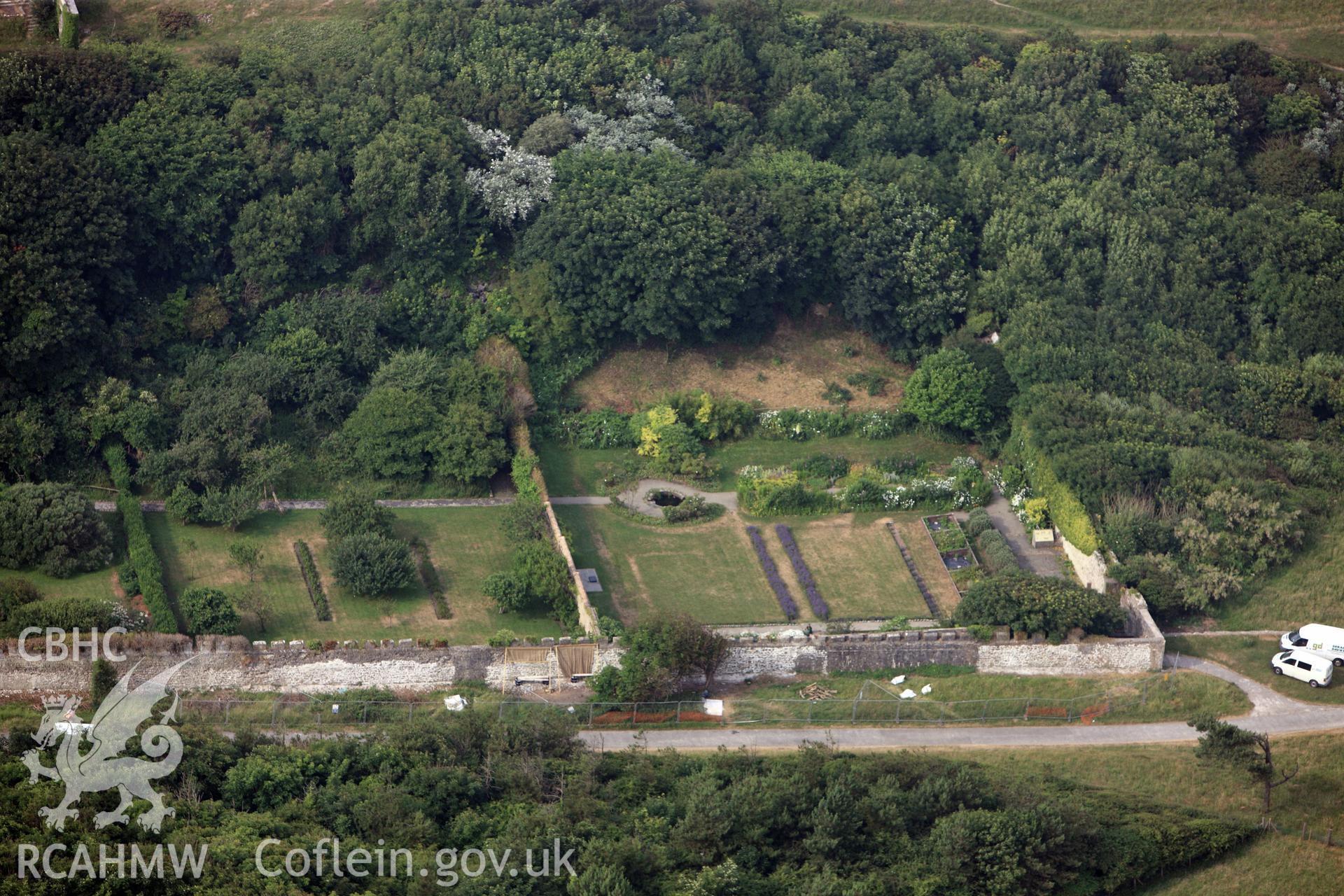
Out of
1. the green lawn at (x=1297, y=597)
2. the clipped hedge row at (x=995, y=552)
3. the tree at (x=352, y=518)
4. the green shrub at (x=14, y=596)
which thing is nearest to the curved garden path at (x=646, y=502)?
the tree at (x=352, y=518)

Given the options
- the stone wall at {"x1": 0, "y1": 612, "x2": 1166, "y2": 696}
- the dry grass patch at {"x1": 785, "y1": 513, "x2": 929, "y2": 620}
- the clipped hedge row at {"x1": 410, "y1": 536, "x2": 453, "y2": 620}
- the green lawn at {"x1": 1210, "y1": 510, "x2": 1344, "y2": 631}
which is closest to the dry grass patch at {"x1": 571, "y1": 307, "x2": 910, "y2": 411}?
the dry grass patch at {"x1": 785, "y1": 513, "x2": 929, "y2": 620}

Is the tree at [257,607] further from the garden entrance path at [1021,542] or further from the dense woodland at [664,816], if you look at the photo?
the garden entrance path at [1021,542]

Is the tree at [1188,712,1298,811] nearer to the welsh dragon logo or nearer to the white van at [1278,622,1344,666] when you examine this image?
the white van at [1278,622,1344,666]

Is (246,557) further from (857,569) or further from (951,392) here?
(951,392)

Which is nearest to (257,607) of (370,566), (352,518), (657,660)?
(370,566)

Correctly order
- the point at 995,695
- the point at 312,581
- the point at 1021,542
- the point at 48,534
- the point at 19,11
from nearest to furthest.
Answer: the point at 995,695, the point at 48,534, the point at 312,581, the point at 1021,542, the point at 19,11

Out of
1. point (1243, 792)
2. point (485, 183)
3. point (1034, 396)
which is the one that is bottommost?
point (1243, 792)

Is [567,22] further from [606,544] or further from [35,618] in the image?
[35,618]

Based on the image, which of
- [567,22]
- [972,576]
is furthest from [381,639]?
[567,22]
